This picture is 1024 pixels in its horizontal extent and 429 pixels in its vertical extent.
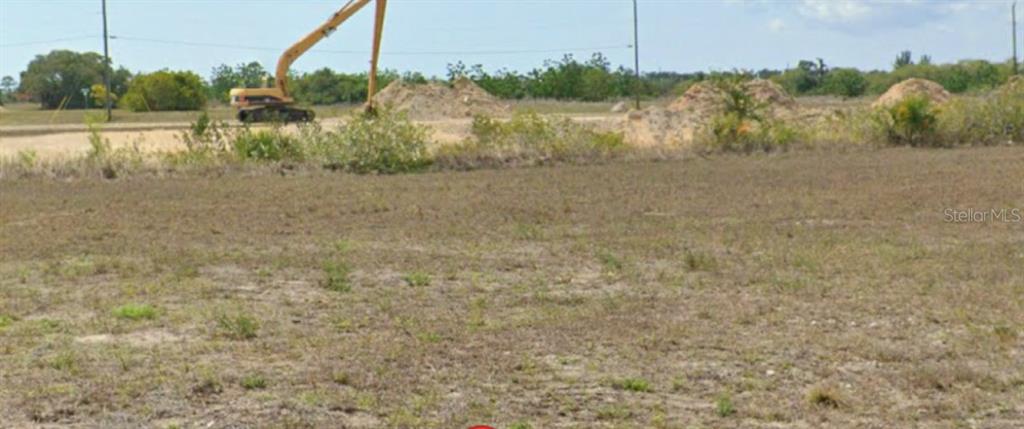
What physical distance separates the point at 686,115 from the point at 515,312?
27835mm

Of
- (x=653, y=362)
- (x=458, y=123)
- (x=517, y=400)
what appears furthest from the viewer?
(x=458, y=123)

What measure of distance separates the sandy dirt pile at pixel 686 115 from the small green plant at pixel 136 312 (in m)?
21.3

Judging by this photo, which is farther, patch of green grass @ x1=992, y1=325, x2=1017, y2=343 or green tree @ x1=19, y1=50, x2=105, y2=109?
green tree @ x1=19, y1=50, x2=105, y2=109

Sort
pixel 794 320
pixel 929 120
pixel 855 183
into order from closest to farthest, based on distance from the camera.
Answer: pixel 794 320 < pixel 855 183 < pixel 929 120

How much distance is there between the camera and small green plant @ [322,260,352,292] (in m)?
11.0

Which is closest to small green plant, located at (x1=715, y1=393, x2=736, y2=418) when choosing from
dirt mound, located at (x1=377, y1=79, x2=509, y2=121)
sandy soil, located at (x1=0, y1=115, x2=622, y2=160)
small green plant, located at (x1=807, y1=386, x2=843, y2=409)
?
small green plant, located at (x1=807, y1=386, x2=843, y2=409)

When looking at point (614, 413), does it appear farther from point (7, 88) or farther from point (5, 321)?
point (7, 88)

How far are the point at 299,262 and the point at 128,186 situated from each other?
35.9 feet

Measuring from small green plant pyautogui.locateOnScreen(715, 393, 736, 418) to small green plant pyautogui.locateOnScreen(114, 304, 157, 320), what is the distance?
15.7 ft

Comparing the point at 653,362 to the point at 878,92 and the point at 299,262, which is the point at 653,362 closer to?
the point at 299,262

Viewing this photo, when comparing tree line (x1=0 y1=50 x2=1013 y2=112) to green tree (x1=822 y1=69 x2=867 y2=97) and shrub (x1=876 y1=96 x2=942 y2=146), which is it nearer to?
green tree (x1=822 y1=69 x2=867 y2=97)

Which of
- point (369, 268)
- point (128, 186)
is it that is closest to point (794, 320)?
point (369, 268)

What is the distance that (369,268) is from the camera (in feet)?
40.4

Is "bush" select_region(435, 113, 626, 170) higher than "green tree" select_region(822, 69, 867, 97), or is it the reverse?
"green tree" select_region(822, 69, 867, 97)
